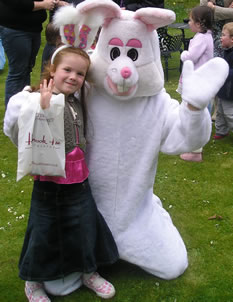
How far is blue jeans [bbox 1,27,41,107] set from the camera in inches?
181

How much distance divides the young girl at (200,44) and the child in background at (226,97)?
0.19 meters

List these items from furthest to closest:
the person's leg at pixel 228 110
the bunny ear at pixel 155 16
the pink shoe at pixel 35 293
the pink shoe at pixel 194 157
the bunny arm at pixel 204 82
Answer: the person's leg at pixel 228 110 → the pink shoe at pixel 194 157 → the pink shoe at pixel 35 293 → the bunny ear at pixel 155 16 → the bunny arm at pixel 204 82

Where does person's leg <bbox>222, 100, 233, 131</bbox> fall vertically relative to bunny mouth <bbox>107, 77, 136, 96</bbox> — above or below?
below

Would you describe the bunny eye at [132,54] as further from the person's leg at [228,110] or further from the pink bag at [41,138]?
the person's leg at [228,110]

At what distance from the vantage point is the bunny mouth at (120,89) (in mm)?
2367

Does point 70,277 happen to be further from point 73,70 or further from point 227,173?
point 227,173

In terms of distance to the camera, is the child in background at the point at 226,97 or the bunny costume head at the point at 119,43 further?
the child in background at the point at 226,97

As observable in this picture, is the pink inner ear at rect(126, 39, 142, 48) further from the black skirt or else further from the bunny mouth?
the black skirt

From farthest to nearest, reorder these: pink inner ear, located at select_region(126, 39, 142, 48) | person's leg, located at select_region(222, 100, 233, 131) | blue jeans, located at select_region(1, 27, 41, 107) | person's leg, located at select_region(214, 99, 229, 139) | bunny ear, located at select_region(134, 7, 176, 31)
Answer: person's leg, located at select_region(214, 99, 229, 139) < person's leg, located at select_region(222, 100, 233, 131) < blue jeans, located at select_region(1, 27, 41, 107) < pink inner ear, located at select_region(126, 39, 142, 48) < bunny ear, located at select_region(134, 7, 176, 31)

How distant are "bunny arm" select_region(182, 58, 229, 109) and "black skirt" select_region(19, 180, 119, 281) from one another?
81cm

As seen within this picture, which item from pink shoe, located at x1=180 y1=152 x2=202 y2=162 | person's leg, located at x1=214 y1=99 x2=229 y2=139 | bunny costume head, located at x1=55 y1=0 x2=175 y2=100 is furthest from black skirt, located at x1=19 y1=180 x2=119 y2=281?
person's leg, located at x1=214 y1=99 x2=229 y2=139

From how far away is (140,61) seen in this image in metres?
2.41

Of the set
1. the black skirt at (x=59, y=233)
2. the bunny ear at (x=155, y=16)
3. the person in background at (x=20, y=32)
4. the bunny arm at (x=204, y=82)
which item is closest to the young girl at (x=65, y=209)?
the black skirt at (x=59, y=233)

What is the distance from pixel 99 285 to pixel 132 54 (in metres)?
1.45
